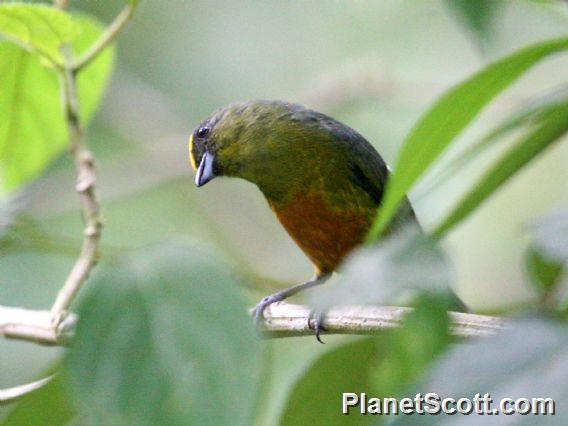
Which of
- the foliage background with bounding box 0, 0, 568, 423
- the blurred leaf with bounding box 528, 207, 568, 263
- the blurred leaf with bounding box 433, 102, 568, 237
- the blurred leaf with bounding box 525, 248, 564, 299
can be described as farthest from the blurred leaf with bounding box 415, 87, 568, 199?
the foliage background with bounding box 0, 0, 568, 423

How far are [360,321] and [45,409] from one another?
0.52 meters

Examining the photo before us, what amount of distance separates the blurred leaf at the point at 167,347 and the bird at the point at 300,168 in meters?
1.06

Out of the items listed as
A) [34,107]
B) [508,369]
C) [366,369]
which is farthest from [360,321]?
[34,107]

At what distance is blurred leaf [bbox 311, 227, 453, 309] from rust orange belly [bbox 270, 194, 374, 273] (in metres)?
1.41

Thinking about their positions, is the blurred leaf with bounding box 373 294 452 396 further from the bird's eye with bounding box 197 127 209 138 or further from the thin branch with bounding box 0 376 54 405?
the bird's eye with bounding box 197 127 209 138

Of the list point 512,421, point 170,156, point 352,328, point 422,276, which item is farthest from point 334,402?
point 170,156

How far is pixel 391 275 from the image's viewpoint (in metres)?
1.02

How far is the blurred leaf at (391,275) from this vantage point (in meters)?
0.97

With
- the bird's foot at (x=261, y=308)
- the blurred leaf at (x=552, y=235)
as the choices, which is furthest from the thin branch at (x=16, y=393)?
the blurred leaf at (x=552, y=235)

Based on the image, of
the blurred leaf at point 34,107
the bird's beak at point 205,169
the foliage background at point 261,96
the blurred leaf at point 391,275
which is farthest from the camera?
the foliage background at point 261,96

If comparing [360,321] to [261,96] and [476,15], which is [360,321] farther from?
[261,96]

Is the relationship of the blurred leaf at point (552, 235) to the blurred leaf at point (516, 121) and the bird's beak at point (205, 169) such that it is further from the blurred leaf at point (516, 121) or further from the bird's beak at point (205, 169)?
the bird's beak at point (205, 169)

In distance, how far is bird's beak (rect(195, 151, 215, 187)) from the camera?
2.39 metres

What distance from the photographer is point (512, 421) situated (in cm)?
74
